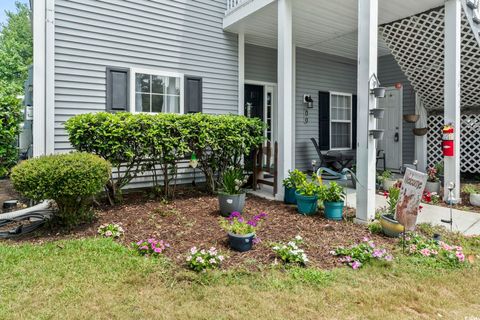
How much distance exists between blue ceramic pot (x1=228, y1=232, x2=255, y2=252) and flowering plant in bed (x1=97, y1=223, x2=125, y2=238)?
4.47 feet

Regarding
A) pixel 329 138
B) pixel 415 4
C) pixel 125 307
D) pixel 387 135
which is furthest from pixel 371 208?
pixel 387 135

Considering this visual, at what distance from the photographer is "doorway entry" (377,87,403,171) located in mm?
8680

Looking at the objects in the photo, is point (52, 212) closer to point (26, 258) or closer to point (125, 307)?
point (26, 258)

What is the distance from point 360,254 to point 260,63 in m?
5.68

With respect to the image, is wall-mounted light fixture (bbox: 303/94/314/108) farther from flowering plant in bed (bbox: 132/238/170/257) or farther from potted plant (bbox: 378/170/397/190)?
flowering plant in bed (bbox: 132/238/170/257)

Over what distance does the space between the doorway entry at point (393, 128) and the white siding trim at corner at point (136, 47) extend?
185 inches

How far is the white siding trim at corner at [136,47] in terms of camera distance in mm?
5070

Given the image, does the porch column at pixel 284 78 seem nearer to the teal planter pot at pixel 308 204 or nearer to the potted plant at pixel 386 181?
the teal planter pot at pixel 308 204

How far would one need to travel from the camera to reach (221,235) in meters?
3.59

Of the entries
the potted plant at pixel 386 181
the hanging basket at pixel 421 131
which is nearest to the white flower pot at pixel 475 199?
the potted plant at pixel 386 181

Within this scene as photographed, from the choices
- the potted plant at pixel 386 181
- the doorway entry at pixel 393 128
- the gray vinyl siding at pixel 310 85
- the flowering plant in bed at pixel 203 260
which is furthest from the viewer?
the doorway entry at pixel 393 128

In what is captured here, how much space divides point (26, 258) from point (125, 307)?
4.65 ft

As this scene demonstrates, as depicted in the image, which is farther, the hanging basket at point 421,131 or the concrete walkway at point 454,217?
the hanging basket at point 421,131

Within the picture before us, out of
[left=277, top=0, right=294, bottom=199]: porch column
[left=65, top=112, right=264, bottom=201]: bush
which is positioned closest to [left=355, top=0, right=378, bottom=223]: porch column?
[left=277, top=0, right=294, bottom=199]: porch column
